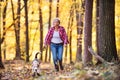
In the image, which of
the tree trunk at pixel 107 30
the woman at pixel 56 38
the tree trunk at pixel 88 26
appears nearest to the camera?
the tree trunk at pixel 107 30

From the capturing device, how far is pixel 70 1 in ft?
88.3

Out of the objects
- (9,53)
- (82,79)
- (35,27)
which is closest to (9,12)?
(35,27)

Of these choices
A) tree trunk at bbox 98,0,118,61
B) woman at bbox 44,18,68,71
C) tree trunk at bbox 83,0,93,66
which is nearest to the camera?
tree trunk at bbox 98,0,118,61

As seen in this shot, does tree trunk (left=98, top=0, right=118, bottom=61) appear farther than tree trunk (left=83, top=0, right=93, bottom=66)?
No

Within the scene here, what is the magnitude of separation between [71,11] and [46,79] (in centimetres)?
1985

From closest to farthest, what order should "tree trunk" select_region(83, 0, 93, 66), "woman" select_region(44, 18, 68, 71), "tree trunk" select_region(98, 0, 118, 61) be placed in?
1. "tree trunk" select_region(98, 0, 118, 61)
2. "woman" select_region(44, 18, 68, 71)
3. "tree trunk" select_region(83, 0, 93, 66)

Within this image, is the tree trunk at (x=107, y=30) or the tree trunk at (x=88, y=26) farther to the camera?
the tree trunk at (x=88, y=26)

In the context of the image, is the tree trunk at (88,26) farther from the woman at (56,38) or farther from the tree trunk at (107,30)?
the tree trunk at (107,30)

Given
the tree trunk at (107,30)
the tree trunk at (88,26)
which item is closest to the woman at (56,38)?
the tree trunk at (88,26)

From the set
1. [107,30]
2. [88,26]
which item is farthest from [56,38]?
[107,30]


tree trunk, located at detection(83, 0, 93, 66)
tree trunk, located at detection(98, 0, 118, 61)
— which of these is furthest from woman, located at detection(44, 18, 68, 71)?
tree trunk, located at detection(98, 0, 118, 61)

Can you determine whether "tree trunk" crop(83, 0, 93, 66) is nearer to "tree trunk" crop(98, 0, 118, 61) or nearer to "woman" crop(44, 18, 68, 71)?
"woman" crop(44, 18, 68, 71)

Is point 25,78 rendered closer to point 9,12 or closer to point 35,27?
point 9,12

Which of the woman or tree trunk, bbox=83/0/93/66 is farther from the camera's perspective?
tree trunk, bbox=83/0/93/66
